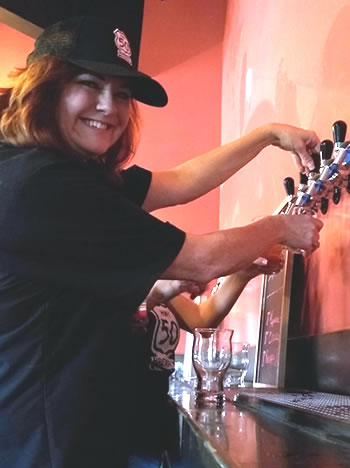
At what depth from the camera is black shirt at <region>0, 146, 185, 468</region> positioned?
0.78 m

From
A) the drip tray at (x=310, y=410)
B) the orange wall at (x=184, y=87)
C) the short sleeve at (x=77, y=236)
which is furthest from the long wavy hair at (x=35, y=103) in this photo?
the orange wall at (x=184, y=87)

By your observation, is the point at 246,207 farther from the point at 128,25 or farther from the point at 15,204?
the point at 15,204

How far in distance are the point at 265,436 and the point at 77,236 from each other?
1.20ft

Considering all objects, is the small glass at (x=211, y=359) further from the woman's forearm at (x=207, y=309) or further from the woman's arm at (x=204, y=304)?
the woman's forearm at (x=207, y=309)

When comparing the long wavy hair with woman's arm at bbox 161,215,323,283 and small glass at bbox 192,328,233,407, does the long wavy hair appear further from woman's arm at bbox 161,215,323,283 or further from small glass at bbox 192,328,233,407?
small glass at bbox 192,328,233,407

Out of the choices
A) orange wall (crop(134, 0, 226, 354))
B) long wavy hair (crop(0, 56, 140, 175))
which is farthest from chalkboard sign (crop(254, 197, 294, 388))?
orange wall (crop(134, 0, 226, 354))

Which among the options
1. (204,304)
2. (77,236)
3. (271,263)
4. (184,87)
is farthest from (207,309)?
(184,87)

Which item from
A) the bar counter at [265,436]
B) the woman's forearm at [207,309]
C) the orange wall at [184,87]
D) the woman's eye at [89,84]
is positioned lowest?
the bar counter at [265,436]

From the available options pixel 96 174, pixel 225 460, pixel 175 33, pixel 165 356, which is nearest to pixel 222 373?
pixel 165 356

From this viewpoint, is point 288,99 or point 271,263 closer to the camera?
point 271,263

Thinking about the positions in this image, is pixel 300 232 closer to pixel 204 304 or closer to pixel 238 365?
pixel 238 365

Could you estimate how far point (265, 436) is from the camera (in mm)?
657

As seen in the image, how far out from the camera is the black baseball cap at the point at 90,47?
943 millimetres

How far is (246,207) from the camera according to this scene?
2.16 meters
